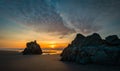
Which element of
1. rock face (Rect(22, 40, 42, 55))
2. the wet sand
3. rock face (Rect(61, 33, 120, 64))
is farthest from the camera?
rock face (Rect(22, 40, 42, 55))

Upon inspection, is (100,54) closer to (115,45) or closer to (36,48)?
(115,45)

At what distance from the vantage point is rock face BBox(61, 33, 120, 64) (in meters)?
41.3

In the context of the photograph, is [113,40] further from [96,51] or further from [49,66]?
[49,66]

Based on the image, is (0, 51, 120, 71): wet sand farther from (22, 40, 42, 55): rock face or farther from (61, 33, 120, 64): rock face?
(22, 40, 42, 55): rock face

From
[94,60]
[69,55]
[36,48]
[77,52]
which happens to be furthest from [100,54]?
[36,48]

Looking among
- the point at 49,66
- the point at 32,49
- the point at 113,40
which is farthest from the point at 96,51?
the point at 32,49

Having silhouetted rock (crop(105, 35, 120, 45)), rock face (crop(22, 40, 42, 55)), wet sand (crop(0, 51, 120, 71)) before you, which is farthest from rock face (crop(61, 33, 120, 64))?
rock face (crop(22, 40, 42, 55))

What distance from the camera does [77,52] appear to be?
49219 mm

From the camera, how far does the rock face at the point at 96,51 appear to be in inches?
1626

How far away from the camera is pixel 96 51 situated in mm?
44594

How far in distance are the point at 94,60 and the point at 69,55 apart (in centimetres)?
1084

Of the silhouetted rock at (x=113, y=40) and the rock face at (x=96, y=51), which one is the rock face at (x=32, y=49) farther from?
the silhouetted rock at (x=113, y=40)

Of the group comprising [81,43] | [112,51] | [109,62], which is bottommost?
[109,62]

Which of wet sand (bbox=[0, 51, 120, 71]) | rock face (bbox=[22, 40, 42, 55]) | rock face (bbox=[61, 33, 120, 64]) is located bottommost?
wet sand (bbox=[0, 51, 120, 71])
